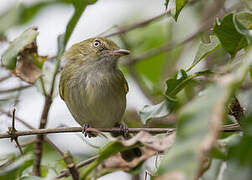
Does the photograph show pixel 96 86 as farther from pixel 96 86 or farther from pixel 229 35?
pixel 229 35

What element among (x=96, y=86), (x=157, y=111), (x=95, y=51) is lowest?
(x=96, y=86)

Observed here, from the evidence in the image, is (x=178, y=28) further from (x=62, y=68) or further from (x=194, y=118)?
(x=194, y=118)

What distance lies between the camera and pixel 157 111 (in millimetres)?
2436

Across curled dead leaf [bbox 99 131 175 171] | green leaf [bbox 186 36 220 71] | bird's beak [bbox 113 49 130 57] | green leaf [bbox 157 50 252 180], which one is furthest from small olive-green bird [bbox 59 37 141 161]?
green leaf [bbox 157 50 252 180]

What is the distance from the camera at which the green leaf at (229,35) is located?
200cm

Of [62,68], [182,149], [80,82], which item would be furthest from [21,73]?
[182,149]

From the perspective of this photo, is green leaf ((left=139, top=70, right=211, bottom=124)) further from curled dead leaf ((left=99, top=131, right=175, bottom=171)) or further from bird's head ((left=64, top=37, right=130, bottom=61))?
bird's head ((left=64, top=37, right=130, bottom=61))

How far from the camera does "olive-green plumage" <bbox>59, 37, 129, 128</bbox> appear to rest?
13.5 ft

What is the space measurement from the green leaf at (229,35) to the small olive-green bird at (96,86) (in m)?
2.03

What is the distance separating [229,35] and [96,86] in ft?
7.23

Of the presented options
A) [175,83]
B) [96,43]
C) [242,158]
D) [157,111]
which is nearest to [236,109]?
[175,83]

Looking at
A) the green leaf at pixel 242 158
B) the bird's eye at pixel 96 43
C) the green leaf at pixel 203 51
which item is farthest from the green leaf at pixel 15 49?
the green leaf at pixel 242 158

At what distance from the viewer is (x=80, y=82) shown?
4.16 meters

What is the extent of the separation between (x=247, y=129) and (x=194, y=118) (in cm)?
31
